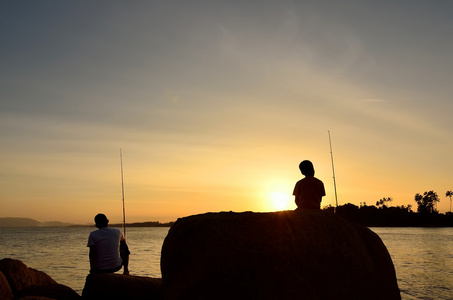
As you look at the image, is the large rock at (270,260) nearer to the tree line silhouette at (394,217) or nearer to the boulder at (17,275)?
the boulder at (17,275)

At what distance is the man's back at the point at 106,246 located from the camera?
6.38 m

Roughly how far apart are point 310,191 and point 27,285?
5.57m

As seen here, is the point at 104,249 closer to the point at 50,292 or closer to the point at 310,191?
the point at 50,292

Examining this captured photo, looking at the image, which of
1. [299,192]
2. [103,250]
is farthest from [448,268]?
[103,250]

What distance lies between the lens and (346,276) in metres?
3.74

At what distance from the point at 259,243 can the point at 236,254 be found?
0.83 ft

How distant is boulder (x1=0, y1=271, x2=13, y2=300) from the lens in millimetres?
6395

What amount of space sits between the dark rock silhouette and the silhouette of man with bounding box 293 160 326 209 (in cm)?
407

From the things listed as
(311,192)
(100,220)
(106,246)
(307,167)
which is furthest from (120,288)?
(307,167)

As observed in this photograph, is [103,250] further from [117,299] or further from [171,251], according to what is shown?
[171,251]

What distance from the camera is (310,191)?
5859 mm

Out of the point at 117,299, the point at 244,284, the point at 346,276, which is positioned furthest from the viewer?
the point at 117,299

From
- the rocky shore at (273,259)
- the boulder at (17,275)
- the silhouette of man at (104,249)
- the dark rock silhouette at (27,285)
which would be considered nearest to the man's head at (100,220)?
the silhouette of man at (104,249)

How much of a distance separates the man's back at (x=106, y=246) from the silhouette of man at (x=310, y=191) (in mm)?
3114
